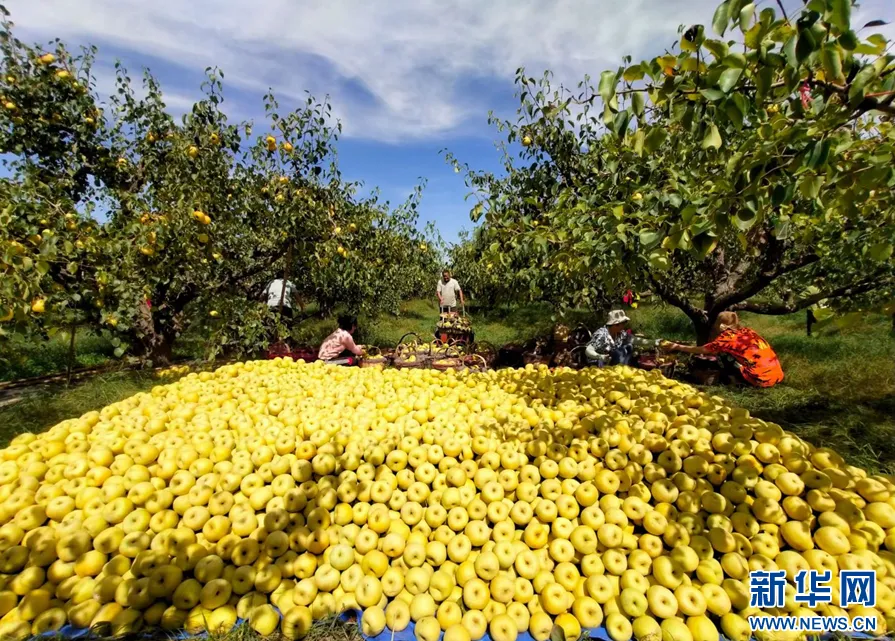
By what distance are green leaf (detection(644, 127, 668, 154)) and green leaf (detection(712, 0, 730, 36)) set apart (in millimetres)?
339

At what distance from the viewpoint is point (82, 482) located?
243cm

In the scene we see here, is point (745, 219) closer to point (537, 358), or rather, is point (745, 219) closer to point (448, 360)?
point (448, 360)

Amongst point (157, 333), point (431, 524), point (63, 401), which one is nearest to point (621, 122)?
point (431, 524)

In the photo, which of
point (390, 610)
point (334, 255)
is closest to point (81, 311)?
point (334, 255)

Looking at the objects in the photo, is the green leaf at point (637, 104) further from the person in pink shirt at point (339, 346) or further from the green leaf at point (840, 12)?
the person in pink shirt at point (339, 346)

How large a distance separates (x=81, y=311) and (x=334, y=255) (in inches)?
131

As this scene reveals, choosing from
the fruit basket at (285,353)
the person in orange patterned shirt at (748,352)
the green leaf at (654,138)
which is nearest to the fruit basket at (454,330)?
the fruit basket at (285,353)

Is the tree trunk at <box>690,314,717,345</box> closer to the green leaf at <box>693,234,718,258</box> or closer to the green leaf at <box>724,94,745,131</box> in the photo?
the green leaf at <box>693,234,718,258</box>

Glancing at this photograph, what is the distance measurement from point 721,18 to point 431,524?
261 centimetres

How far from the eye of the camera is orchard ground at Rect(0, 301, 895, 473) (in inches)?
167

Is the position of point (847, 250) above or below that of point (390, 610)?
above

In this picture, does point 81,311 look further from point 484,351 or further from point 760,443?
point 760,443

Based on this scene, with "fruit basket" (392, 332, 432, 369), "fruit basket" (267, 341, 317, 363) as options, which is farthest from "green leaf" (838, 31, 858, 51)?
"fruit basket" (267, 341, 317, 363)

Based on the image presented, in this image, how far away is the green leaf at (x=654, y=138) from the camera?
5.39 ft
